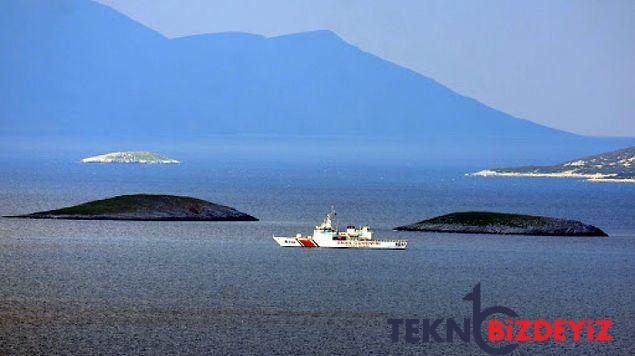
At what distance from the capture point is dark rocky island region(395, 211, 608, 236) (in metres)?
172

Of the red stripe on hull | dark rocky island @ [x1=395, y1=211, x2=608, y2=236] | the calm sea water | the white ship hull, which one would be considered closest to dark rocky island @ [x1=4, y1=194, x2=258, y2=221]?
the calm sea water

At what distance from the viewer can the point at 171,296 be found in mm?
96000

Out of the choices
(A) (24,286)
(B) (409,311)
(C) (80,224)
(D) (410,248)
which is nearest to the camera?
(B) (409,311)

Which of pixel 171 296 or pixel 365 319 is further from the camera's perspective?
pixel 171 296

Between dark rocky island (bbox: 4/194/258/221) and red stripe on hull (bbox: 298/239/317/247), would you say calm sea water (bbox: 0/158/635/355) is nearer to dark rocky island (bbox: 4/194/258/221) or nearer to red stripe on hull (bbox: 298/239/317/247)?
red stripe on hull (bbox: 298/239/317/247)

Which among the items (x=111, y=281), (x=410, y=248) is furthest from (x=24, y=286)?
(x=410, y=248)

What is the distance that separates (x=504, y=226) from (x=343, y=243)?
33.0 metres

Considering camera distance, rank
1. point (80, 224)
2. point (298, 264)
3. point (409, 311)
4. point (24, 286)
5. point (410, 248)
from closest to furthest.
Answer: point (409, 311) < point (24, 286) < point (298, 264) < point (410, 248) < point (80, 224)

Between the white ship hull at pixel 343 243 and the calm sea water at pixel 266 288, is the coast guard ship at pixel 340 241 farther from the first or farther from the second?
the calm sea water at pixel 266 288

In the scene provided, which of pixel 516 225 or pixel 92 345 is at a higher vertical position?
pixel 516 225

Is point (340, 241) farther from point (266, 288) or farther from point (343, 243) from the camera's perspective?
point (266, 288)

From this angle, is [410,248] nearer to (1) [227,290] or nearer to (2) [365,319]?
(1) [227,290]

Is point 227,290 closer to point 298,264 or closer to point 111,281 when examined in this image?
point 111,281

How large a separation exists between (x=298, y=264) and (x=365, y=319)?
3918 centimetres
